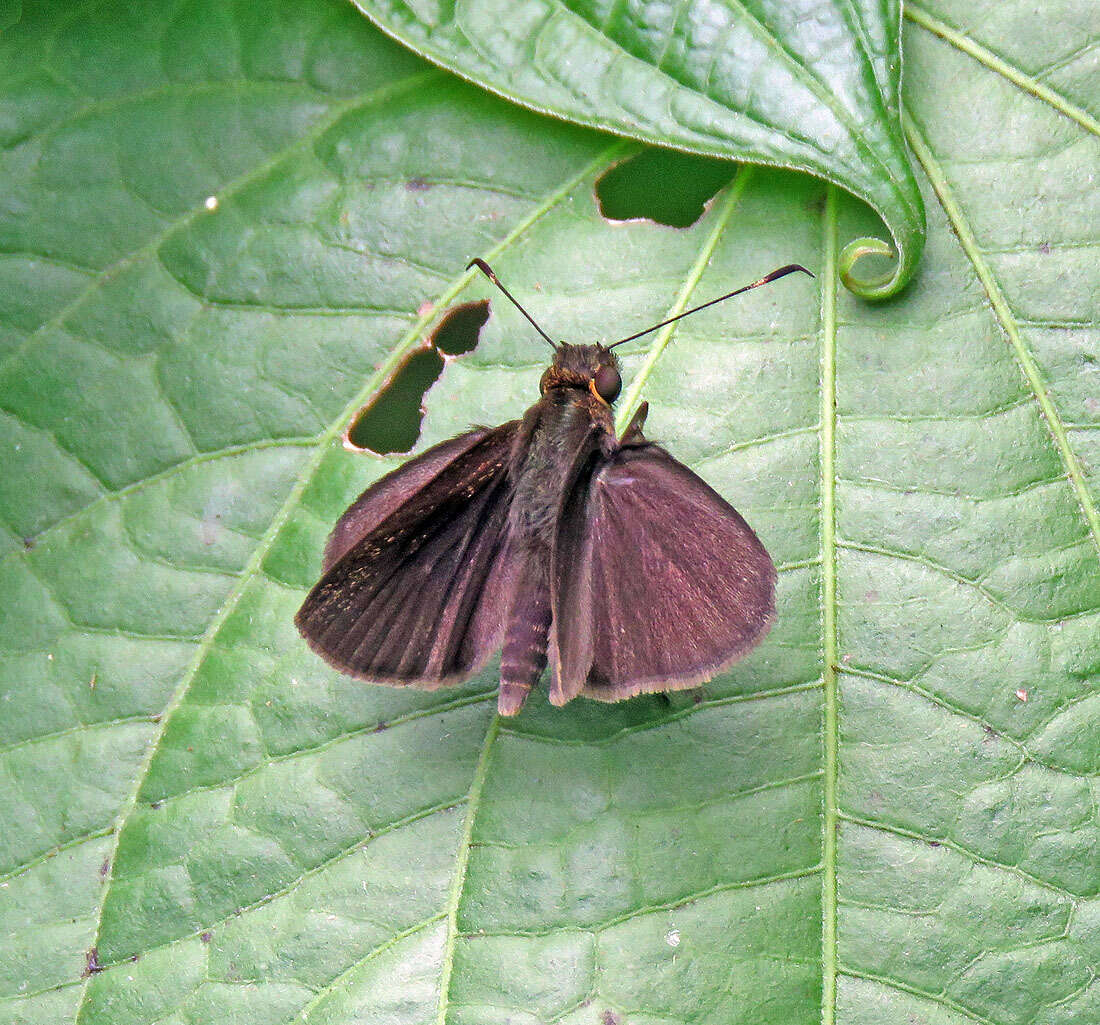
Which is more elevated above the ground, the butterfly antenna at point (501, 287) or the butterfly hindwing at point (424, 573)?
the butterfly antenna at point (501, 287)

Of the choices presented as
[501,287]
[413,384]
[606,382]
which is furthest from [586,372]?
[413,384]

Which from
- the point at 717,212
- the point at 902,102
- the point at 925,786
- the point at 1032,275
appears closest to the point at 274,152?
the point at 717,212

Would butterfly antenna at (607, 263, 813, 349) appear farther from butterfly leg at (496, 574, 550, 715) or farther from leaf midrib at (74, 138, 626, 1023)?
butterfly leg at (496, 574, 550, 715)

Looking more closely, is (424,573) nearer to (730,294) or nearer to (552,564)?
(552,564)

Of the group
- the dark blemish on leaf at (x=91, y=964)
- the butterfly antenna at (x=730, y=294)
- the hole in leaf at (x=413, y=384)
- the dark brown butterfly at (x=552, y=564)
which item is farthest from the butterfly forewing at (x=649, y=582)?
the dark blemish on leaf at (x=91, y=964)

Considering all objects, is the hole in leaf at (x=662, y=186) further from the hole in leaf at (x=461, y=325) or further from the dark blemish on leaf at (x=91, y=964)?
the dark blemish on leaf at (x=91, y=964)

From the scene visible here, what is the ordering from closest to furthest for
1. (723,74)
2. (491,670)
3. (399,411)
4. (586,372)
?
(723,74) → (586,372) → (491,670) → (399,411)
